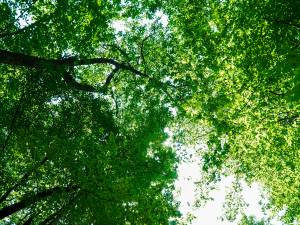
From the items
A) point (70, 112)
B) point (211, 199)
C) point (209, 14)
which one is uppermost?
point (209, 14)

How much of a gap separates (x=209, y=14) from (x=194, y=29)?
49.1 inches

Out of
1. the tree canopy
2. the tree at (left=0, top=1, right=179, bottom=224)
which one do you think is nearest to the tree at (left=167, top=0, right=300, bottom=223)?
the tree canopy

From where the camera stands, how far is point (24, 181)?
13.9m

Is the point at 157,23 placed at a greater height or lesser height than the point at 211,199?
greater

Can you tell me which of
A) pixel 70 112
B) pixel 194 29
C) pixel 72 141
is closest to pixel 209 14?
pixel 194 29

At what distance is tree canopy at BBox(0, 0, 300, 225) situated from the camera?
42.0ft

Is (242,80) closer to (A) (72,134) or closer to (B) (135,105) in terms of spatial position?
(B) (135,105)

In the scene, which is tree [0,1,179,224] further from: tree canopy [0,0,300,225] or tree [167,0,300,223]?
tree [167,0,300,223]

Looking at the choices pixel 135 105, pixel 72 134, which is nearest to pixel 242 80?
pixel 135 105

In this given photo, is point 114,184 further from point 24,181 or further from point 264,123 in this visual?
point 264,123

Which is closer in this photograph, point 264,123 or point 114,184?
point 114,184

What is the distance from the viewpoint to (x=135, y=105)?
794 inches

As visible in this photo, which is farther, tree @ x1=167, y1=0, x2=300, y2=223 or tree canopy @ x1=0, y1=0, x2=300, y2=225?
tree @ x1=167, y1=0, x2=300, y2=223

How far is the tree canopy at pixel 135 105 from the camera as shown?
12812 millimetres
